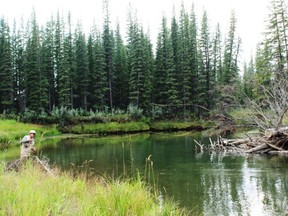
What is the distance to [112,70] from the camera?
2089 inches

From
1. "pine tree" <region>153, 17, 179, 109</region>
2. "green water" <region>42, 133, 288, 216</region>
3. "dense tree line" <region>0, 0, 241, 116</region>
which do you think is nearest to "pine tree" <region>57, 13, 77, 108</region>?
"dense tree line" <region>0, 0, 241, 116</region>

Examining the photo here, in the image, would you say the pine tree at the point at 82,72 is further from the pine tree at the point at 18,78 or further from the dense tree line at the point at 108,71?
the pine tree at the point at 18,78

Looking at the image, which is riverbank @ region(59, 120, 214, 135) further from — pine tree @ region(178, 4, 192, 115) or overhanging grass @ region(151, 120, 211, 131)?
pine tree @ region(178, 4, 192, 115)

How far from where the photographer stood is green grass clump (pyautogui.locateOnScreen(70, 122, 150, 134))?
42.2m

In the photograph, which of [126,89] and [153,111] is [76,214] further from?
[126,89]

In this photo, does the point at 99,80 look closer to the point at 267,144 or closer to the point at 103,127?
the point at 103,127

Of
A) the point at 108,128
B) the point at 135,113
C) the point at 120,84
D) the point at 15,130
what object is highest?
the point at 120,84

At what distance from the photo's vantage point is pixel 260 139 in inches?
802

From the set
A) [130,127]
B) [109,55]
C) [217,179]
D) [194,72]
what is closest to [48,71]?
[109,55]

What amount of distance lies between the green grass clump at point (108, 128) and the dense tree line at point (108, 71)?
15.5 ft

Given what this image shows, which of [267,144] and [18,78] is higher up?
[18,78]

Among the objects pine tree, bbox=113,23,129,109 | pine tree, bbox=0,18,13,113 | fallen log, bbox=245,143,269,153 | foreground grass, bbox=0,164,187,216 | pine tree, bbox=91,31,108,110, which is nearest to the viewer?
foreground grass, bbox=0,164,187,216

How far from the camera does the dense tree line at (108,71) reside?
48.6 meters

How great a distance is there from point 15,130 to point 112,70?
21176mm
